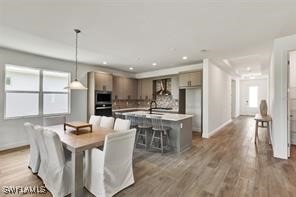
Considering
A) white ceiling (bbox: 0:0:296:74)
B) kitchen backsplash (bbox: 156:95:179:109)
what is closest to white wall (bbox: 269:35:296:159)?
white ceiling (bbox: 0:0:296:74)

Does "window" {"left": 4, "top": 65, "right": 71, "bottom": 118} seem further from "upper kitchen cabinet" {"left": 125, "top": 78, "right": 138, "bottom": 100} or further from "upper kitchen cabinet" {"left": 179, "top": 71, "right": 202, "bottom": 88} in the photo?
"upper kitchen cabinet" {"left": 179, "top": 71, "right": 202, "bottom": 88}

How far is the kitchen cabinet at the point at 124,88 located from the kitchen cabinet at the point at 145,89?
207 millimetres

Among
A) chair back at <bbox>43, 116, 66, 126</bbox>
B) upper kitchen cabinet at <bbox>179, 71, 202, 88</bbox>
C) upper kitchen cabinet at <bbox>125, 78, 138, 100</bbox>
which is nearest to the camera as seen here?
chair back at <bbox>43, 116, 66, 126</bbox>

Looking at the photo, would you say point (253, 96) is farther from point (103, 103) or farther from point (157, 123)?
point (103, 103)

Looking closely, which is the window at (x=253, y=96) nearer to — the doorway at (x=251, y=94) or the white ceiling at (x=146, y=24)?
the doorway at (x=251, y=94)

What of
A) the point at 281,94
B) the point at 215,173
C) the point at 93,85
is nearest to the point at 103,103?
the point at 93,85

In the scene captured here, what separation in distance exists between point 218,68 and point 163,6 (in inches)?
194

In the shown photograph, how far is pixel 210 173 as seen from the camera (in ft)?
9.01

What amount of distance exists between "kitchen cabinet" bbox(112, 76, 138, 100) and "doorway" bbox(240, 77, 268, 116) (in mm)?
7847

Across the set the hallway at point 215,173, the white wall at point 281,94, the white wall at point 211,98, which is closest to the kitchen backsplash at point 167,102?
the white wall at point 211,98

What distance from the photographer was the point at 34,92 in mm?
4543

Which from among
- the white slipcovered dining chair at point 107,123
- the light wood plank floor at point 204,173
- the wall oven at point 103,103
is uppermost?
the wall oven at point 103,103

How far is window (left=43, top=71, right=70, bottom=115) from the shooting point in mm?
4812

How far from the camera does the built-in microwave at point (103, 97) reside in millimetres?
5631
